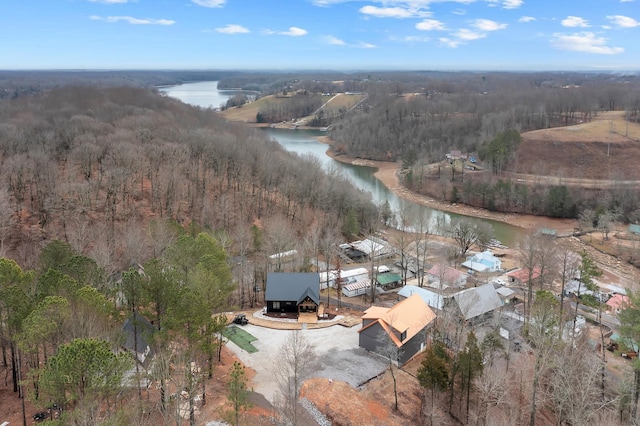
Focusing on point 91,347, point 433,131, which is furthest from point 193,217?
point 433,131

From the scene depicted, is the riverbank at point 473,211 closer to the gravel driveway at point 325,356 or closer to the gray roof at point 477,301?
the gray roof at point 477,301

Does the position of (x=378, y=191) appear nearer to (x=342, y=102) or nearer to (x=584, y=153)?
(x=584, y=153)

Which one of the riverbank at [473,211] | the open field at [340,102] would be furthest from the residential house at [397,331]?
the open field at [340,102]

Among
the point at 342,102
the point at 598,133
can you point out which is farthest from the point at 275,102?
the point at 598,133

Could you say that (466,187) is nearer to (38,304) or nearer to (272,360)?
(272,360)

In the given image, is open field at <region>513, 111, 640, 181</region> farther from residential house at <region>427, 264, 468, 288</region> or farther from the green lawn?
the green lawn
